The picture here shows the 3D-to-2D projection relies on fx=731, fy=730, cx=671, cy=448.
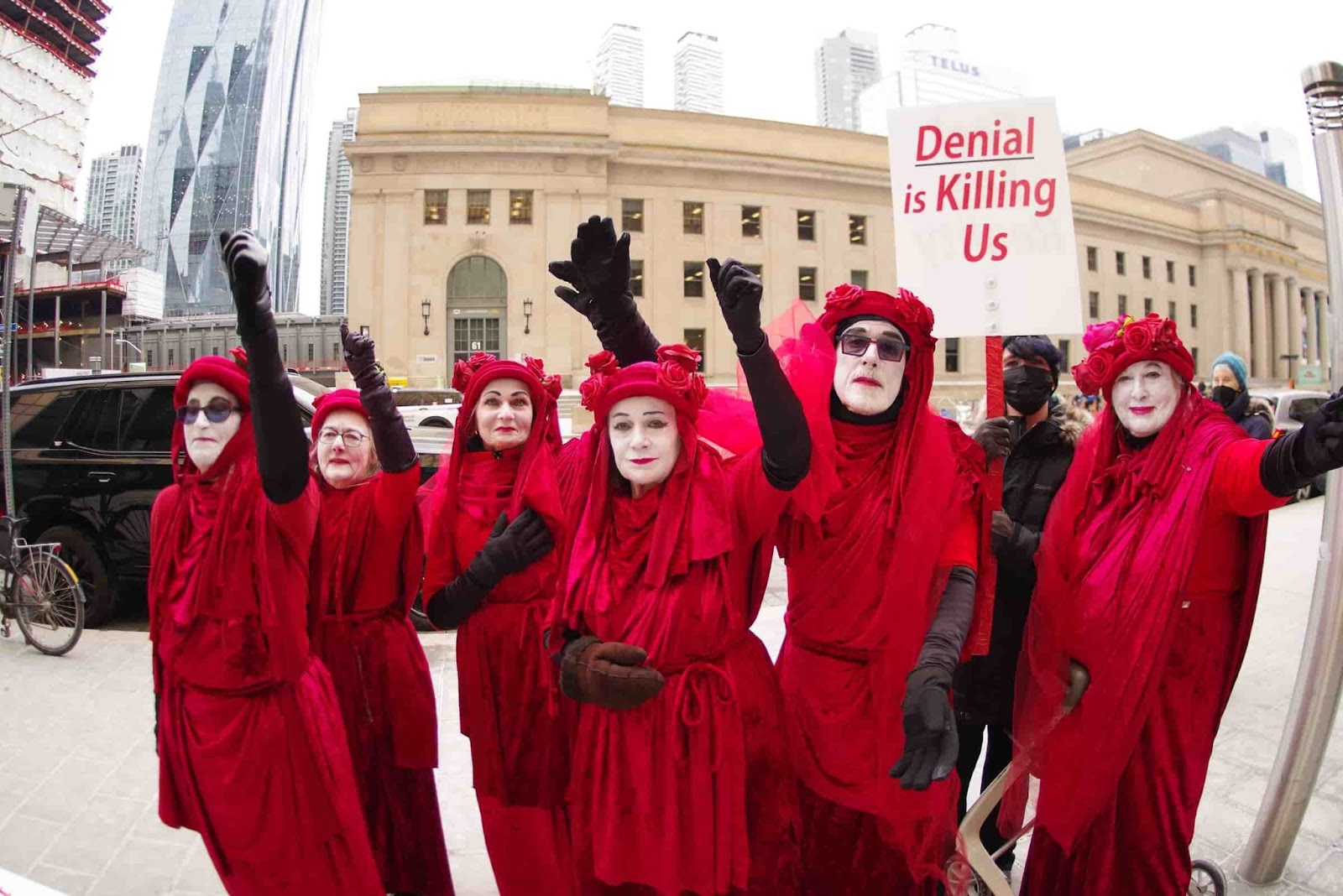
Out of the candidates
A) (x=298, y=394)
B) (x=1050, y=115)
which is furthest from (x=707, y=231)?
(x=1050, y=115)

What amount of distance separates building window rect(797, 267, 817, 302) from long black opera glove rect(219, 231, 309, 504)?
33242 millimetres

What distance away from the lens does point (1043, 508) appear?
2.58m

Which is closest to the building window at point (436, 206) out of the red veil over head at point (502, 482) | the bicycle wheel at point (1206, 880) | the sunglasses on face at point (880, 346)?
the red veil over head at point (502, 482)

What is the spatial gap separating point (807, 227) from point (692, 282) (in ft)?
21.1

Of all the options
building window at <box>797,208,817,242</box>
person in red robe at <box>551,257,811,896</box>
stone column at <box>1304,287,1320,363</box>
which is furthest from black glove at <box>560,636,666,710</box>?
stone column at <box>1304,287,1320,363</box>

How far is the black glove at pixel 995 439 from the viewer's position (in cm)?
227

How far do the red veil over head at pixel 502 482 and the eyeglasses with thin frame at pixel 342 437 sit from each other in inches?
11.8

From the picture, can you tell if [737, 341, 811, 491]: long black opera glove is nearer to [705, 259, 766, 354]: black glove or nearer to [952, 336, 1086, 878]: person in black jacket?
[705, 259, 766, 354]: black glove

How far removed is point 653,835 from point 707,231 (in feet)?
106

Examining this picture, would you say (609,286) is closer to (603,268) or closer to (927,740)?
(603,268)

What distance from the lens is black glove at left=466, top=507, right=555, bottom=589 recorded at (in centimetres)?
220

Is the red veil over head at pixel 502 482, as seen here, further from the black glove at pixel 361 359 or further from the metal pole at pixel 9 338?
the metal pole at pixel 9 338

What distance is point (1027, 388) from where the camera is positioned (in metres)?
2.74

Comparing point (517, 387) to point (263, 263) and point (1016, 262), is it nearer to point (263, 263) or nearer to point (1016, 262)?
point (263, 263)
